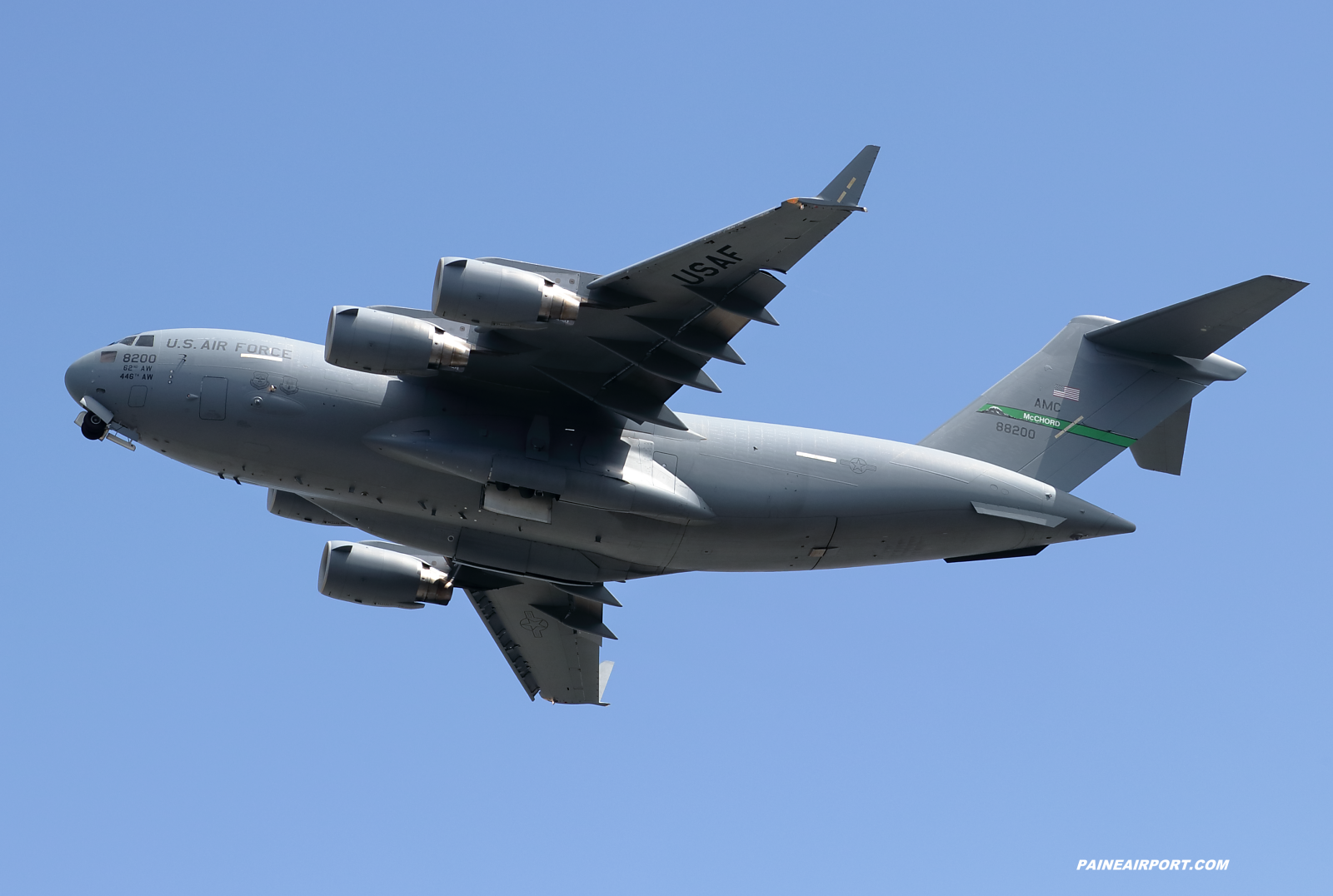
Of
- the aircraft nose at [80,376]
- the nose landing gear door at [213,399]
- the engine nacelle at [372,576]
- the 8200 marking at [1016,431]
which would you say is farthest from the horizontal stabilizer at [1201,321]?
the aircraft nose at [80,376]

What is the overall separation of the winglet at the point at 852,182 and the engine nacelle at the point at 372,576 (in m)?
7.48

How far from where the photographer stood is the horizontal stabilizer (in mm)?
15516

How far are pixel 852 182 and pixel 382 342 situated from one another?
4.54 meters

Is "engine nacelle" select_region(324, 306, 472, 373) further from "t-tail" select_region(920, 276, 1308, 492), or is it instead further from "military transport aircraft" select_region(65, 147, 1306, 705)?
"t-tail" select_region(920, 276, 1308, 492)

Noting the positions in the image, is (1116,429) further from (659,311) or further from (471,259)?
(471,259)

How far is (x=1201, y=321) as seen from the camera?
54.1 feet

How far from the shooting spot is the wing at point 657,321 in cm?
1288

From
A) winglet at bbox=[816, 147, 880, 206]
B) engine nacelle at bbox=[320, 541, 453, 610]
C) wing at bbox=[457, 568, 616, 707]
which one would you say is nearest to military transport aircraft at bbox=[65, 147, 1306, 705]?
winglet at bbox=[816, 147, 880, 206]

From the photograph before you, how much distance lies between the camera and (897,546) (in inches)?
613

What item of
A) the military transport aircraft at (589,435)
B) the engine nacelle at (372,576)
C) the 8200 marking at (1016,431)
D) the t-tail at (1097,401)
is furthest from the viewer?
the engine nacelle at (372,576)

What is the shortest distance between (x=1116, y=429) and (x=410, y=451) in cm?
839

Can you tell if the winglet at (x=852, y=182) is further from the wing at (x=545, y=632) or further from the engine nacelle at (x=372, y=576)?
the engine nacelle at (x=372, y=576)

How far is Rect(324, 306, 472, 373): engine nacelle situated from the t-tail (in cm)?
611

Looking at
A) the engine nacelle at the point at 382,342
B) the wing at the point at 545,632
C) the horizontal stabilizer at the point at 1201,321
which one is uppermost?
the horizontal stabilizer at the point at 1201,321
